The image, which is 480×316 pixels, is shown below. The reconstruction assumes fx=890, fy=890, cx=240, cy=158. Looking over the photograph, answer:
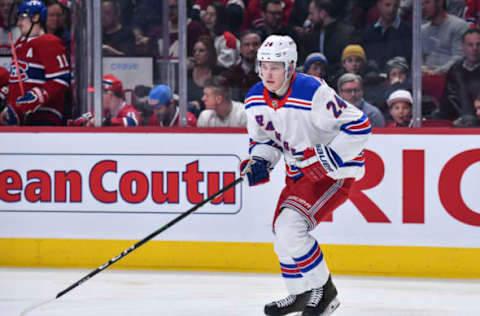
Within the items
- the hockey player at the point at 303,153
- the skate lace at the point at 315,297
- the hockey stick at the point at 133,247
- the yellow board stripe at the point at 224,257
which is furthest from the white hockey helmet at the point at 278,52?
the yellow board stripe at the point at 224,257

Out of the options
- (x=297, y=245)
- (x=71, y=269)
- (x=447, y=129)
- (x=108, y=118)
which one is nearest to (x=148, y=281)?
(x=71, y=269)

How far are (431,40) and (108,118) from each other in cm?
179

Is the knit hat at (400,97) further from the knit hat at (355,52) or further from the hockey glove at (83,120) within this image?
the hockey glove at (83,120)

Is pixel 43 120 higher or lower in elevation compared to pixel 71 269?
higher

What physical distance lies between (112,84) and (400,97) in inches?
60.8

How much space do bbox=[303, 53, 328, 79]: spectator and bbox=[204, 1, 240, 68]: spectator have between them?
1.21 feet

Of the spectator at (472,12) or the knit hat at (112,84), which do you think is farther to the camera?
the knit hat at (112,84)

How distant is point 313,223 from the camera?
3594 millimetres

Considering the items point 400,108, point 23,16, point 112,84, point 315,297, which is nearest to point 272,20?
point 400,108

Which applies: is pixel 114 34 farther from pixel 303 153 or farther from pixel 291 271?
pixel 291 271

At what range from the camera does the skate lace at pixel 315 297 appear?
11.8 ft

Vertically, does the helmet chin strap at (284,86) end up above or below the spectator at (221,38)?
below

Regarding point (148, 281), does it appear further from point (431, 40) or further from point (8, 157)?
point (431, 40)

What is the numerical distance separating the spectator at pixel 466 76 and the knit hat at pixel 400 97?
18 cm
